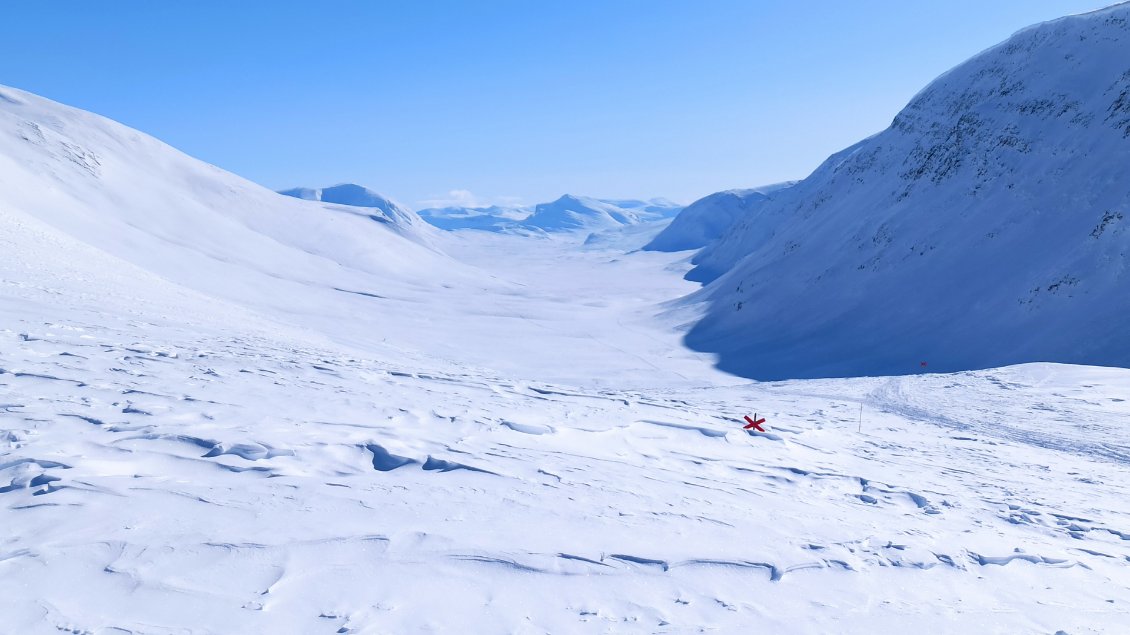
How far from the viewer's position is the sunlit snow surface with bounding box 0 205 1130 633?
5102mm

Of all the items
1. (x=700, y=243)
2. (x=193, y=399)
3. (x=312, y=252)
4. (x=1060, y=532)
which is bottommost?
(x=1060, y=532)

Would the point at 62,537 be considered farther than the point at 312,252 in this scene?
No

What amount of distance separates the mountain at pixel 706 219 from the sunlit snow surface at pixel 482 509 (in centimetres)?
14634

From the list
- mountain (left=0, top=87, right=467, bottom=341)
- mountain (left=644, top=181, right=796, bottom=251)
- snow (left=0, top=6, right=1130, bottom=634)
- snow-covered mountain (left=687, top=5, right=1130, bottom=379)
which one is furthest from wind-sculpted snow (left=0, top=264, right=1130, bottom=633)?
mountain (left=644, top=181, right=796, bottom=251)

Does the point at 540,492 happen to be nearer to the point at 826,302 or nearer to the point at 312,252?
the point at 826,302

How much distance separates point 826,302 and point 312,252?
1856 inches

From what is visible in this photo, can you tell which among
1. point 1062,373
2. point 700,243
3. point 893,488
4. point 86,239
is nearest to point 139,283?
point 86,239

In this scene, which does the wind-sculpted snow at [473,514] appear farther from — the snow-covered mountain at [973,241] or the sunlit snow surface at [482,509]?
the snow-covered mountain at [973,241]

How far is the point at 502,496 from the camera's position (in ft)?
24.7

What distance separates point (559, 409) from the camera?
13.4 metres

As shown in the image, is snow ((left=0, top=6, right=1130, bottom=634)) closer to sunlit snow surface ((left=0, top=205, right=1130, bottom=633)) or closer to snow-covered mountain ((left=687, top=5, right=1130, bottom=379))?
sunlit snow surface ((left=0, top=205, right=1130, bottom=633))

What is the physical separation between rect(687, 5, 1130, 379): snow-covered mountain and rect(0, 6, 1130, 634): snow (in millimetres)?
12703

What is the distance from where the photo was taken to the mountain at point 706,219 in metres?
161

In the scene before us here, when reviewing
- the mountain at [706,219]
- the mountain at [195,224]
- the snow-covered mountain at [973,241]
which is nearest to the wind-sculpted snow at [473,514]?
the snow-covered mountain at [973,241]
